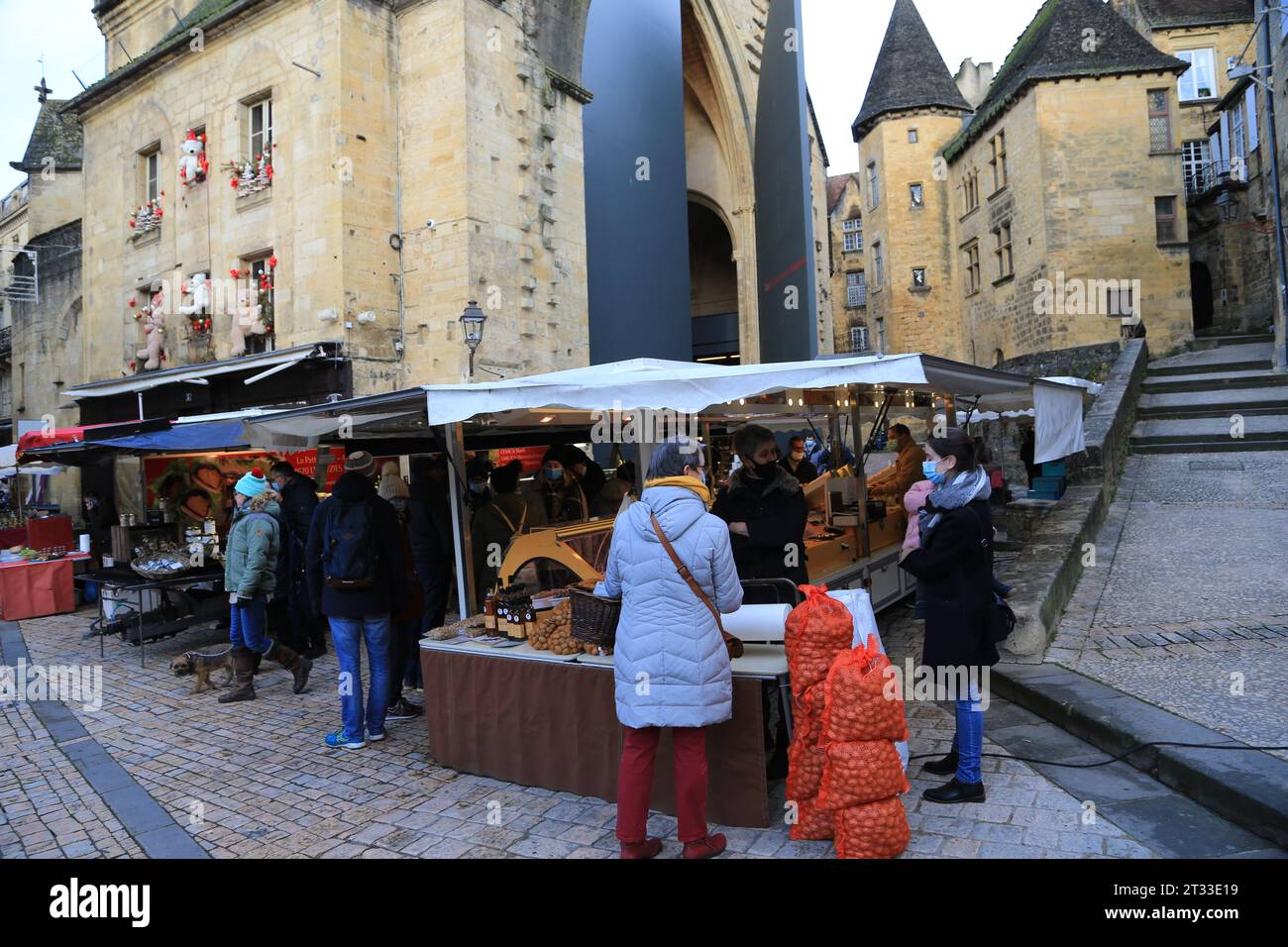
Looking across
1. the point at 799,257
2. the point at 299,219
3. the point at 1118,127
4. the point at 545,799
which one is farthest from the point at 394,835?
the point at 1118,127

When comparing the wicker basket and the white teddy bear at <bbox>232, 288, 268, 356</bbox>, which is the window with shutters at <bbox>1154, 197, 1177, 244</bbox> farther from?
the wicker basket

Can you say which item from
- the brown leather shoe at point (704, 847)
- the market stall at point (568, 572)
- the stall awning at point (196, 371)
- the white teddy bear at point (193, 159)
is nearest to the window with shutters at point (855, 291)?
the white teddy bear at point (193, 159)

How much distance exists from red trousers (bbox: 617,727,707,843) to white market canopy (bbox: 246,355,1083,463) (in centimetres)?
196

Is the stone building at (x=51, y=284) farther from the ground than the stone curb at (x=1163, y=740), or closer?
farther from the ground

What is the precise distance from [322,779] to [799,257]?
59.8 feet

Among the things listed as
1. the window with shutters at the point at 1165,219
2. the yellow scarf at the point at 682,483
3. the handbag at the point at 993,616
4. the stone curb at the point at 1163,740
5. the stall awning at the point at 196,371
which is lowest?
the stone curb at the point at 1163,740

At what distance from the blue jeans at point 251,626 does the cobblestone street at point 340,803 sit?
56 centimetres

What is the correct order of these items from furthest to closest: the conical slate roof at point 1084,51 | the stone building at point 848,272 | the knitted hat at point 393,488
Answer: the stone building at point 848,272 → the conical slate roof at point 1084,51 → the knitted hat at point 393,488

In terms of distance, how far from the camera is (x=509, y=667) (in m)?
4.68

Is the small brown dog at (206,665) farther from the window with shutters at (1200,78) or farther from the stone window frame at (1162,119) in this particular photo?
the window with shutters at (1200,78)

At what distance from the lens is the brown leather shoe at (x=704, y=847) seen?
11.7 ft

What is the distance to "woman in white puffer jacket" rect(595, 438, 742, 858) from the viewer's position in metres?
3.44

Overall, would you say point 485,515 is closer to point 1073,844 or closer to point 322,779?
point 322,779

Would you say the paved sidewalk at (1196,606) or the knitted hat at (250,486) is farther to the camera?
the knitted hat at (250,486)
